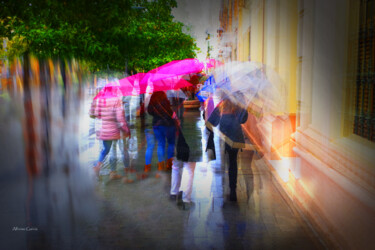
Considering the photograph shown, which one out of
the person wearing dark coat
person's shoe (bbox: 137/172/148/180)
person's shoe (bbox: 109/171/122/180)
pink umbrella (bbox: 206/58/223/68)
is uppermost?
pink umbrella (bbox: 206/58/223/68)

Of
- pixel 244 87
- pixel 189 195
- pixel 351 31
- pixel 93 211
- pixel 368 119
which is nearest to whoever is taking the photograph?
pixel 368 119

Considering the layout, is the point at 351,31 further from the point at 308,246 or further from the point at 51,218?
the point at 51,218

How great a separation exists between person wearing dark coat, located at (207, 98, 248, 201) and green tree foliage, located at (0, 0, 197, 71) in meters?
2.23

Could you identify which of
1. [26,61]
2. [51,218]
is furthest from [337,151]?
[26,61]

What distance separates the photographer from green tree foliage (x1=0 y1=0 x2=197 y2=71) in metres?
5.48

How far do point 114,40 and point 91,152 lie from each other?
285 cm

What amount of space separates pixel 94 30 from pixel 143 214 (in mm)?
4026

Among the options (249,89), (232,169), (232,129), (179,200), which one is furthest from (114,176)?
(249,89)

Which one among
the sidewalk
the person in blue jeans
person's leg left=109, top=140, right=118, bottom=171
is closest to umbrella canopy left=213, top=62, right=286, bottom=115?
the person in blue jeans

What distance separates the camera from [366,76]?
3.82m

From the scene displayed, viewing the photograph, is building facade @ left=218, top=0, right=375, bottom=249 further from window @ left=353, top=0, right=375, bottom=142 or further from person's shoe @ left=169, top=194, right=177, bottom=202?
person's shoe @ left=169, top=194, right=177, bottom=202

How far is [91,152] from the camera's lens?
9.44 metres

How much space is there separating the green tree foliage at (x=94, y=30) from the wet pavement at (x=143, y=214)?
8.72 feet

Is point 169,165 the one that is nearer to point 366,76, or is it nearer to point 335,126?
point 335,126
